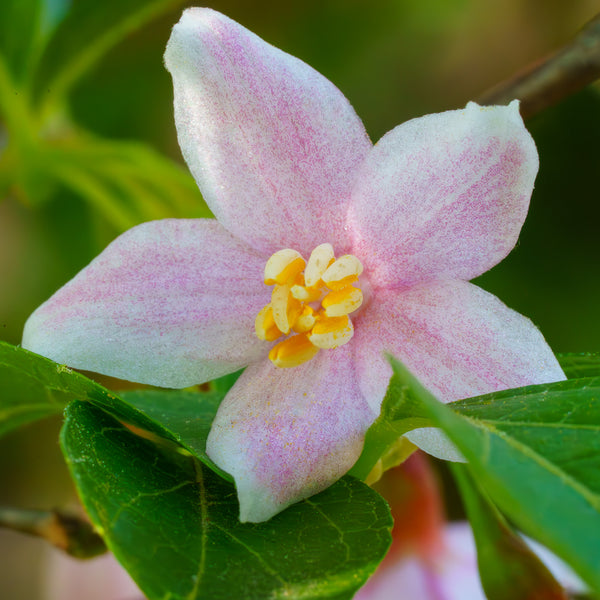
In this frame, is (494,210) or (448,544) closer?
(494,210)

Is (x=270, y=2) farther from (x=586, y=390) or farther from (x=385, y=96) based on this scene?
(x=586, y=390)

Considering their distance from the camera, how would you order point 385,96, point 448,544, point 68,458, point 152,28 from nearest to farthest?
point 68,458
point 448,544
point 152,28
point 385,96

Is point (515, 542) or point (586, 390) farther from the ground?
point (586, 390)

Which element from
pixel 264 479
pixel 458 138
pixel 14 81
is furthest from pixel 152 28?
pixel 264 479

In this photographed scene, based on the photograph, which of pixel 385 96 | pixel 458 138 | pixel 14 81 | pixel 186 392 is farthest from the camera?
pixel 385 96

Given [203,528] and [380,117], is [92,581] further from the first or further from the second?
[380,117]

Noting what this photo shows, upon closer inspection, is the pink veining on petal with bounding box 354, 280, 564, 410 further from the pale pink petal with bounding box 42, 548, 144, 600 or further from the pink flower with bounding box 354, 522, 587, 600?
the pale pink petal with bounding box 42, 548, 144, 600

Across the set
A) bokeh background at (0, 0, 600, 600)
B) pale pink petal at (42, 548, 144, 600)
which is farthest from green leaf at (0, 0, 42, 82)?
pale pink petal at (42, 548, 144, 600)

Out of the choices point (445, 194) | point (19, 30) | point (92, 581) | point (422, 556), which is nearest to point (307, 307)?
point (445, 194)
